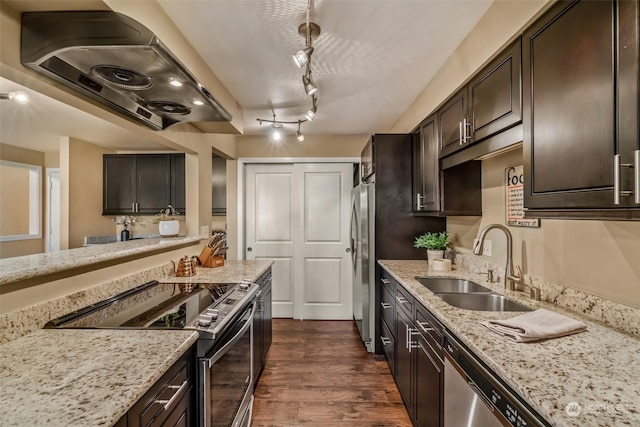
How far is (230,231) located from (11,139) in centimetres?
295

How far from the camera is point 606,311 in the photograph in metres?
1.19

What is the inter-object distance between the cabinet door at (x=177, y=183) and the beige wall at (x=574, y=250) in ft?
11.3

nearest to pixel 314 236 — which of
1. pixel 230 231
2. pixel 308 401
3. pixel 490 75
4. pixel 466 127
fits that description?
pixel 230 231

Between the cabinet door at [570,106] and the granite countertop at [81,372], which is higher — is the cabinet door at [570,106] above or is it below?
above

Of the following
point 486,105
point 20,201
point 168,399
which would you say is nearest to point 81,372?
point 168,399

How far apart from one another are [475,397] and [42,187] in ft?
19.0

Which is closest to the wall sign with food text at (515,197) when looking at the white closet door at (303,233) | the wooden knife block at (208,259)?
the white closet door at (303,233)

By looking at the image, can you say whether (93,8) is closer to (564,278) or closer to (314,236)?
(564,278)

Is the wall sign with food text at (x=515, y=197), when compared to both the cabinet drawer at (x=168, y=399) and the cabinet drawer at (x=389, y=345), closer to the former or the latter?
the cabinet drawer at (x=389, y=345)

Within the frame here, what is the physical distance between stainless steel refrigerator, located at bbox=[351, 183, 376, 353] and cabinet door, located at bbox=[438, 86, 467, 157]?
0.84 m

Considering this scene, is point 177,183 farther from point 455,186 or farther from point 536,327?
point 536,327

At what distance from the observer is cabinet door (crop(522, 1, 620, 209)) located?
2.85 feet

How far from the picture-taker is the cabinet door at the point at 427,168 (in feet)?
7.39

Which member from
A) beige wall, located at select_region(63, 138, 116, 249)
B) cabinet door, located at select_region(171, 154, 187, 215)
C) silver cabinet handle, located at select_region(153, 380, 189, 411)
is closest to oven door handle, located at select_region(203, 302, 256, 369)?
Result: silver cabinet handle, located at select_region(153, 380, 189, 411)
